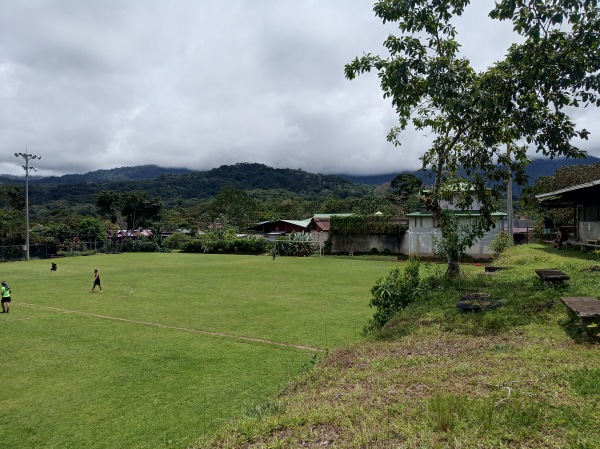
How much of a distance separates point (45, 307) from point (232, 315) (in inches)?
303

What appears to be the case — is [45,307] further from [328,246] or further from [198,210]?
[198,210]

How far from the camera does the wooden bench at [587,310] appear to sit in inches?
204

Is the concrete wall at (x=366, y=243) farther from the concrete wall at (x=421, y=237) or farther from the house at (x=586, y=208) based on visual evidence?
the house at (x=586, y=208)

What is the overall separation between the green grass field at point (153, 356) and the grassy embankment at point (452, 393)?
160 centimetres

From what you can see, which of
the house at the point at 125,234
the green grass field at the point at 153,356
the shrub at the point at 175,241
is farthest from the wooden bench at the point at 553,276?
the house at the point at 125,234

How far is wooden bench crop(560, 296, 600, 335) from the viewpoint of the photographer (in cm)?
518

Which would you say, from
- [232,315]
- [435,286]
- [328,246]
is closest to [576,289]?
[435,286]

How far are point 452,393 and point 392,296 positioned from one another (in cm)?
575

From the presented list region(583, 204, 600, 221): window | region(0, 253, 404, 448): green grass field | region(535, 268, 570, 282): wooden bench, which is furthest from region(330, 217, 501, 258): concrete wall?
region(535, 268, 570, 282): wooden bench

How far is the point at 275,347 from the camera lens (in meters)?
9.27

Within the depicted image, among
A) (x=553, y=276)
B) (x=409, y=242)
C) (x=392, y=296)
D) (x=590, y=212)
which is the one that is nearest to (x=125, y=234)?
A: (x=409, y=242)

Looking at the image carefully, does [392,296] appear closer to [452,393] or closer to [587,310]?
[587,310]

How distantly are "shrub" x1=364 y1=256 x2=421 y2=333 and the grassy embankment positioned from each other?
85.9 inches

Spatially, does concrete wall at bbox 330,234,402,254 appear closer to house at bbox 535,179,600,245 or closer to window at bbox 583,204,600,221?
house at bbox 535,179,600,245
